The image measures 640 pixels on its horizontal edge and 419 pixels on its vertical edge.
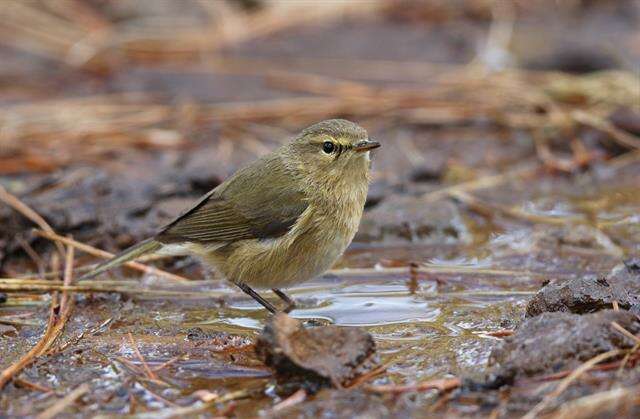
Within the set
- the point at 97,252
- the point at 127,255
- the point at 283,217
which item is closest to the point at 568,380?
the point at 283,217

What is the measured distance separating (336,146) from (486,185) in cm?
231

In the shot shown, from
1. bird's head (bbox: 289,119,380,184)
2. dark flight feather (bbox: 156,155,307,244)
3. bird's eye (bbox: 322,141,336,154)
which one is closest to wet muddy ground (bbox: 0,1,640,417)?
dark flight feather (bbox: 156,155,307,244)

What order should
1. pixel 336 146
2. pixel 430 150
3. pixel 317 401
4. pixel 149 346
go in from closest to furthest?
pixel 317 401 < pixel 149 346 < pixel 336 146 < pixel 430 150

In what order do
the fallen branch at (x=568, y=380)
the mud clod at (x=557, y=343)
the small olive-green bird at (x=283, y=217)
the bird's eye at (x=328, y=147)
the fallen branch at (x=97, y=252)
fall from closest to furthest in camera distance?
the fallen branch at (x=568, y=380) < the mud clod at (x=557, y=343) < the small olive-green bird at (x=283, y=217) < the bird's eye at (x=328, y=147) < the fallen branch at (x=97, y=252)

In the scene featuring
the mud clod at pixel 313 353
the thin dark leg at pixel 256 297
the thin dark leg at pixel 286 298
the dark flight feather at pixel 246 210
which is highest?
the dark flight feather at pixel 246 210

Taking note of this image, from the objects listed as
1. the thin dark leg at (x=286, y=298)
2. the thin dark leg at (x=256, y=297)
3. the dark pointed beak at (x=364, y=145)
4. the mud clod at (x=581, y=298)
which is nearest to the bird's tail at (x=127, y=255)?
the thin dark leg at (x=256, y=297)

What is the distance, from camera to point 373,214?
630cm

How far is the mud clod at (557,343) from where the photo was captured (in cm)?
356

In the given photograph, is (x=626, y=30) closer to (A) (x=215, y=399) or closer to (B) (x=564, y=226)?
(B) (x=564, y=226)

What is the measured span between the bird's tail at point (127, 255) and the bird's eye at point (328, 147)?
1.11m

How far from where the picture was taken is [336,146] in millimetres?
5023

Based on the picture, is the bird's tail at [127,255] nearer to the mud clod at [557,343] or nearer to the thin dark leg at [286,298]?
the thin dark leg at [286,298]

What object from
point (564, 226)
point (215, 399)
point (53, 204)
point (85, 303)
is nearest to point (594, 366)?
point (215, 399)

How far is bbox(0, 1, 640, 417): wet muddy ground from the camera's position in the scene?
12.0 ft
